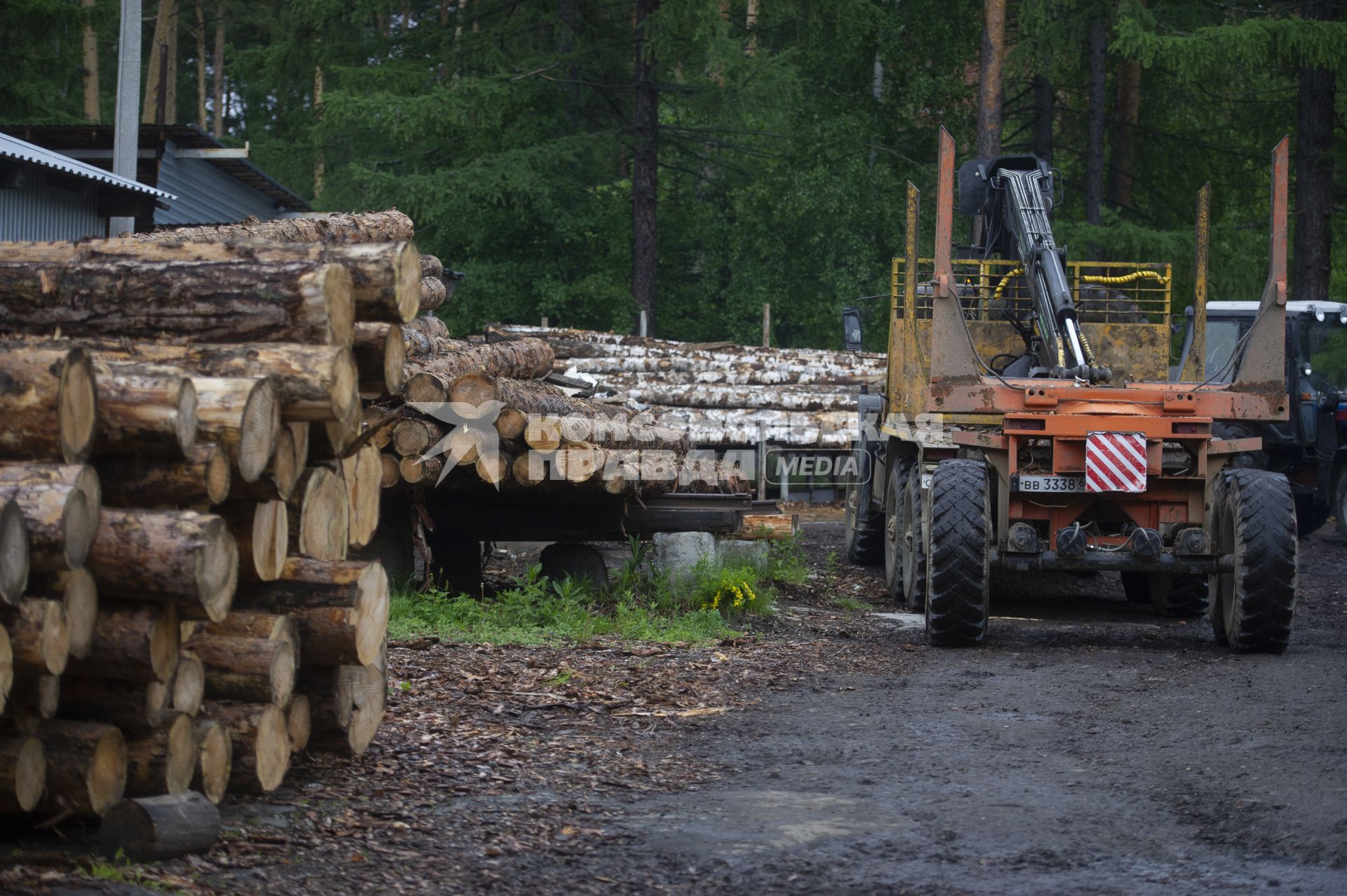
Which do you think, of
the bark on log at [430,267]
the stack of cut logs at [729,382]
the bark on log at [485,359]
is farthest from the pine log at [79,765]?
the stack of cut logs at [729,382]

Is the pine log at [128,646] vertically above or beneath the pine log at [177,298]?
beneath

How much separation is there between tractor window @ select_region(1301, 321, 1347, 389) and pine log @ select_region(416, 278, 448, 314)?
33.6 feet

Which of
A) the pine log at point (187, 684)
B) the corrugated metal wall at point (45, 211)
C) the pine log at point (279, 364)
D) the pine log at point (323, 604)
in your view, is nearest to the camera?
the pine log at point (187, 684)

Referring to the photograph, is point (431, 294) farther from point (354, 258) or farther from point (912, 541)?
point (354, 258)

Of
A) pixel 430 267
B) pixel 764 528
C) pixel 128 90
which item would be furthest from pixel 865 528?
pixel 128 90

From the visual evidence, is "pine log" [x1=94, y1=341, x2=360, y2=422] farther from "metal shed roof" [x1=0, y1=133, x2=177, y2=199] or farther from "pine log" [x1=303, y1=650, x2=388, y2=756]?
"metal shed roof" [x1=0, y1=133, x2=177, y2=199]

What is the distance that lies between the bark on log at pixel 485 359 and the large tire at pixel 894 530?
3.29 m

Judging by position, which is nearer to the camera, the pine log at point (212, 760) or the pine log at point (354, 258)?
the pine log at point (212, 760)

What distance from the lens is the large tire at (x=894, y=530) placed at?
12430 millimetres

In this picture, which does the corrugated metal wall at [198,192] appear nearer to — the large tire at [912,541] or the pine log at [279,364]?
the large tire at [912,541]

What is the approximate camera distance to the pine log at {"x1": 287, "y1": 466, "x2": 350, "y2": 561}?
6020 mm

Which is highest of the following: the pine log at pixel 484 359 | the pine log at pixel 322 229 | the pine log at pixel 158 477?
the pine log at pixel 322 229

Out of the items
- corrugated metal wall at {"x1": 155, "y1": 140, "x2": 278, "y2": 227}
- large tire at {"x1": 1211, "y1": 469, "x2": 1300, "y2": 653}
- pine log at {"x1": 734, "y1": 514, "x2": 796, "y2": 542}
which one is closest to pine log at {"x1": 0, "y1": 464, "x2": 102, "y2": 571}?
large tire at {"x1": 1211, "y1": 469, "x2": 1300, "y2": 653}

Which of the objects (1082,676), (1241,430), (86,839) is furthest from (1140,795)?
(1241,430)
